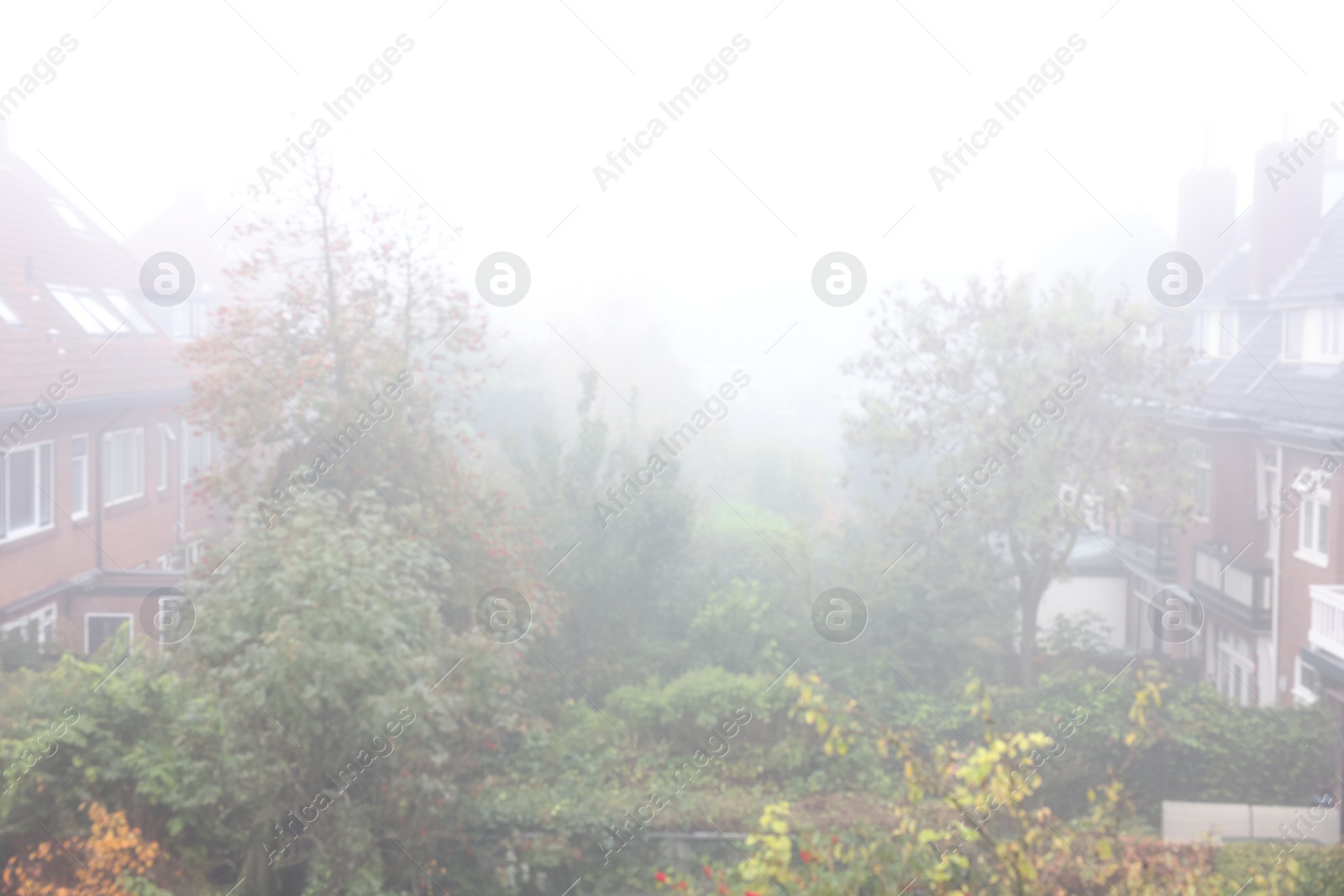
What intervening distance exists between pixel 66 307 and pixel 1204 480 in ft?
76.3

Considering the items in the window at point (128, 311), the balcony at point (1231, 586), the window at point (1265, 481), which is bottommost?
the balcony at point (1231, 586)

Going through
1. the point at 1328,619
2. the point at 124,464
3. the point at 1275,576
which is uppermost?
the point at 124,464

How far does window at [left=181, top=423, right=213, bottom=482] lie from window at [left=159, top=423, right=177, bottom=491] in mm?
463

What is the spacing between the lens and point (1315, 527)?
15.2 meters

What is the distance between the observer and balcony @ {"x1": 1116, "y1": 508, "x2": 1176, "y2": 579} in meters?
20.3

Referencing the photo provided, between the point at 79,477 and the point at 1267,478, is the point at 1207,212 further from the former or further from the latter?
the point at 79,477

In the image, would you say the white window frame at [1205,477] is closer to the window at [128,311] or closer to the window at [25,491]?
the window at [25,491]

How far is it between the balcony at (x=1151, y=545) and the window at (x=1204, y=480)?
2.56 feet

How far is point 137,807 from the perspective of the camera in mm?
8102

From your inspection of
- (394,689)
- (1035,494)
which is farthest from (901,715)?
(394,689)

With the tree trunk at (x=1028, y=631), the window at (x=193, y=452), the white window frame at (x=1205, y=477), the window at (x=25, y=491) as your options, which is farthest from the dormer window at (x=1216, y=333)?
the window at (x=193, y=452)

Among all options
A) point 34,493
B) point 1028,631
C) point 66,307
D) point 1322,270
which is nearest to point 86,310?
point 66,307

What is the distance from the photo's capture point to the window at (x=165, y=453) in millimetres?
20234

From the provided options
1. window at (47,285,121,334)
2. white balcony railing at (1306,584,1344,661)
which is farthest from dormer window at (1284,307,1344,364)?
window at (47,285,121,334)
